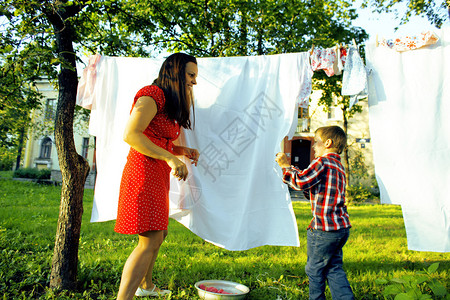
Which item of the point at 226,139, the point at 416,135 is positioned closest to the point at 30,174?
the point at 226,139

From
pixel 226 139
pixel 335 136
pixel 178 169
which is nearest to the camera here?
pixel 178 169

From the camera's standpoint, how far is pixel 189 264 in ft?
11.6

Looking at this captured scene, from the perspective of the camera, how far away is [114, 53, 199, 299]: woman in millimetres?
2100

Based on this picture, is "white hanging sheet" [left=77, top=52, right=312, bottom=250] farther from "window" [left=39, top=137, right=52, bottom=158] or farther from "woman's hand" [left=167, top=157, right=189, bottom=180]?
"window" [left=39, top=137, right=52, bottom=158]

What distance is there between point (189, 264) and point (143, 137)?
193 centimetres

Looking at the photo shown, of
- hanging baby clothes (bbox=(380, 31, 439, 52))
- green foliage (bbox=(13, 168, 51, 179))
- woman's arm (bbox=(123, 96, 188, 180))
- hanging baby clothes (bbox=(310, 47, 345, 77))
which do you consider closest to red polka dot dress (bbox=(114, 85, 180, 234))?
woman's arm (bbox=(123, 96, 188, 180))

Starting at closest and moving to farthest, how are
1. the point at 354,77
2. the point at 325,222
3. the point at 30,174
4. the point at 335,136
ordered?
1. the point at 325,222
2. the point at 335,136
3. the point at 354,77
4. the point at 30,174

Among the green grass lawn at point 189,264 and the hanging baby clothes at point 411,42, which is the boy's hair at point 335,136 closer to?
the hanging baby clothes at point 411,42

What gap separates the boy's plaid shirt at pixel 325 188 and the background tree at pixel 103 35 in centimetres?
169

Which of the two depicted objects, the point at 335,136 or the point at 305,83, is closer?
the point at 335,136

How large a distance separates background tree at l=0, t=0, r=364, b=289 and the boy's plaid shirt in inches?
66.6

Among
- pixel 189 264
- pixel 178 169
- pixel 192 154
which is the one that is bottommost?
pixel 189 264

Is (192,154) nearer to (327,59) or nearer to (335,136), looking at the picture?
(335,136)

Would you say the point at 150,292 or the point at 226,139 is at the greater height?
the point at 226,139
